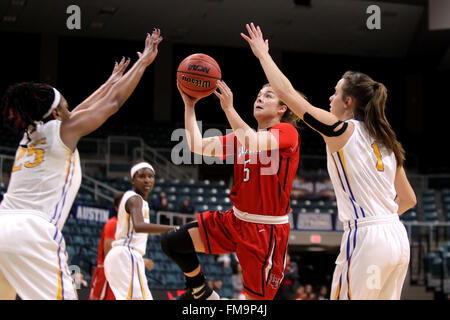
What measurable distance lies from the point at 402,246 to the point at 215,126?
1508 centimetres

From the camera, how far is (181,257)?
452cm

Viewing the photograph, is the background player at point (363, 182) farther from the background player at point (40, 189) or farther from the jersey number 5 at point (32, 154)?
the jersey number 5 at point (32, 154)

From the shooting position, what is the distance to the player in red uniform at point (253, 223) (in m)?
4.33

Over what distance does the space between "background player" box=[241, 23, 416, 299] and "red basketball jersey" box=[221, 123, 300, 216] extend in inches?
25.4

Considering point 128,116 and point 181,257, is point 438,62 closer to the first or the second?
point 128,116

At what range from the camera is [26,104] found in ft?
11.6

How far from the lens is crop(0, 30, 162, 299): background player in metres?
3.31

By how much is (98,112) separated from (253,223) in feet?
4.54

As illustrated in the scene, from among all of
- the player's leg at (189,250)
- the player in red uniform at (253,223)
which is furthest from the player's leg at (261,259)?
the player's leg at (189,250)

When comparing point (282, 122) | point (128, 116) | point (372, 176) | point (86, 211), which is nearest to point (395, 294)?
point (372, 176)

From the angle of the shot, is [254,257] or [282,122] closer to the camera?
[254,257]

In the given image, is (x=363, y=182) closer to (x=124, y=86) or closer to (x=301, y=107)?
(x=301, y=107)

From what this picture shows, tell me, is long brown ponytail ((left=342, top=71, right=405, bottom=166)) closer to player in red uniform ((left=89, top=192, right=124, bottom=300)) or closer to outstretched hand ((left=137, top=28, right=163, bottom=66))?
outstretched hand ((left=137, top=28, right=163, bottom=66))

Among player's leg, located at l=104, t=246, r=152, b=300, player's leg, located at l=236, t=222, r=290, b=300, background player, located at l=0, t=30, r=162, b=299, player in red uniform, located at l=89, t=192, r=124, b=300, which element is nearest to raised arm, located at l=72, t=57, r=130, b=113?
background player, located at l=0, t=30, r=162, b=299
